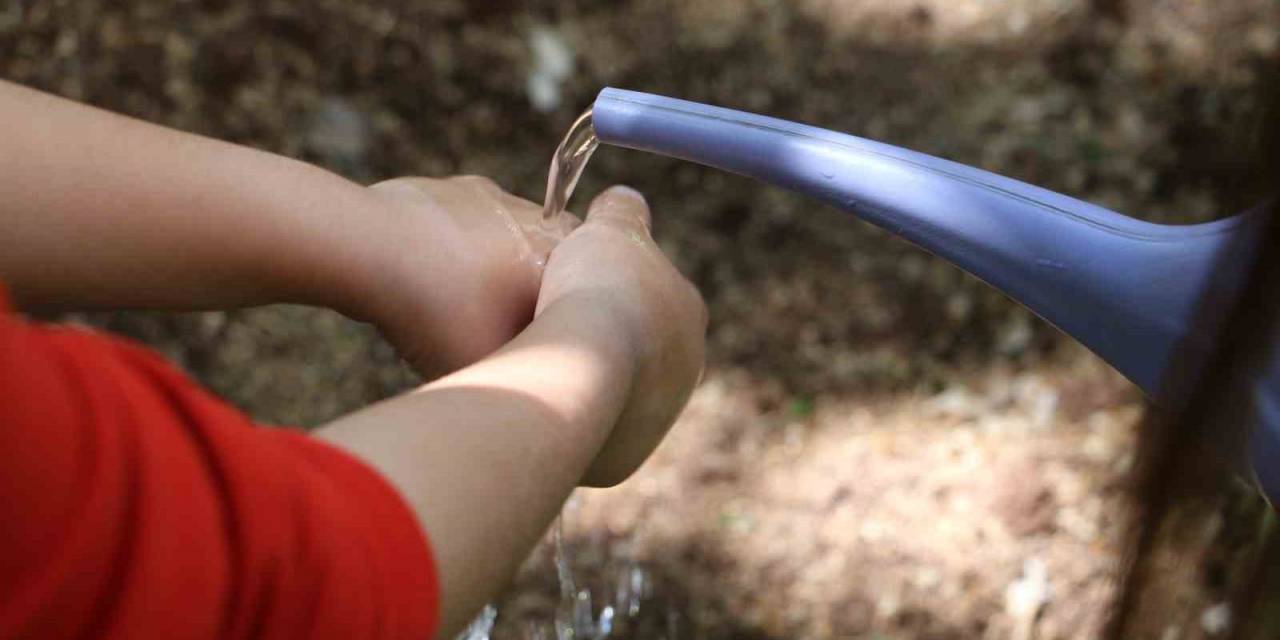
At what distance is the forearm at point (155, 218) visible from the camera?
1.82 ft

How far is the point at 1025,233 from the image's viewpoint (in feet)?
1.74

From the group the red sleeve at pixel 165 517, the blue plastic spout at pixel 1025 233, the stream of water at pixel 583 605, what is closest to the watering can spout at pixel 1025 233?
the blue plastic spout at pixel 1025 233

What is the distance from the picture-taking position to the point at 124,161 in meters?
0.59

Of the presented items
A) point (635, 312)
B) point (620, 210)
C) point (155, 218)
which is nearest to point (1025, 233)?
point (635, 312)

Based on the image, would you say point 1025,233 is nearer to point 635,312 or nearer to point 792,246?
point 635,312

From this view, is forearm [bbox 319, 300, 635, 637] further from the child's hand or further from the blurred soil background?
the blurred soil background

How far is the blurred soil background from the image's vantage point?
1.00 m

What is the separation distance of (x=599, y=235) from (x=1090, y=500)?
21.4 inches

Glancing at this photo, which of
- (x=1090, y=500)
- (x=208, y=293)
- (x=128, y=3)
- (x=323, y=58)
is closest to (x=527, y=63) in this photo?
(x=323, y=58)

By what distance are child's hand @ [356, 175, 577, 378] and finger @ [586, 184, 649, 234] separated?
0.19 feet

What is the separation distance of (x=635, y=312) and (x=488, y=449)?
0.68 ft

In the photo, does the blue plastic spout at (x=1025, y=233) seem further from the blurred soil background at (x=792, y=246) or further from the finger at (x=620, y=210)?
the blurred soil background at (x=792, y=246)

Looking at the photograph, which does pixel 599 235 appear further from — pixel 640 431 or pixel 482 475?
pixel 482 475

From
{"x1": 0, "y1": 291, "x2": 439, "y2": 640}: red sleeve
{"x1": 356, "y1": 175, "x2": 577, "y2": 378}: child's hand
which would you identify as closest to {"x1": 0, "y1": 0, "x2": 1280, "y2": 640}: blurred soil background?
{"x1": 356, "y1": 175, "x2": 577, "y2": 378}: child's hand
